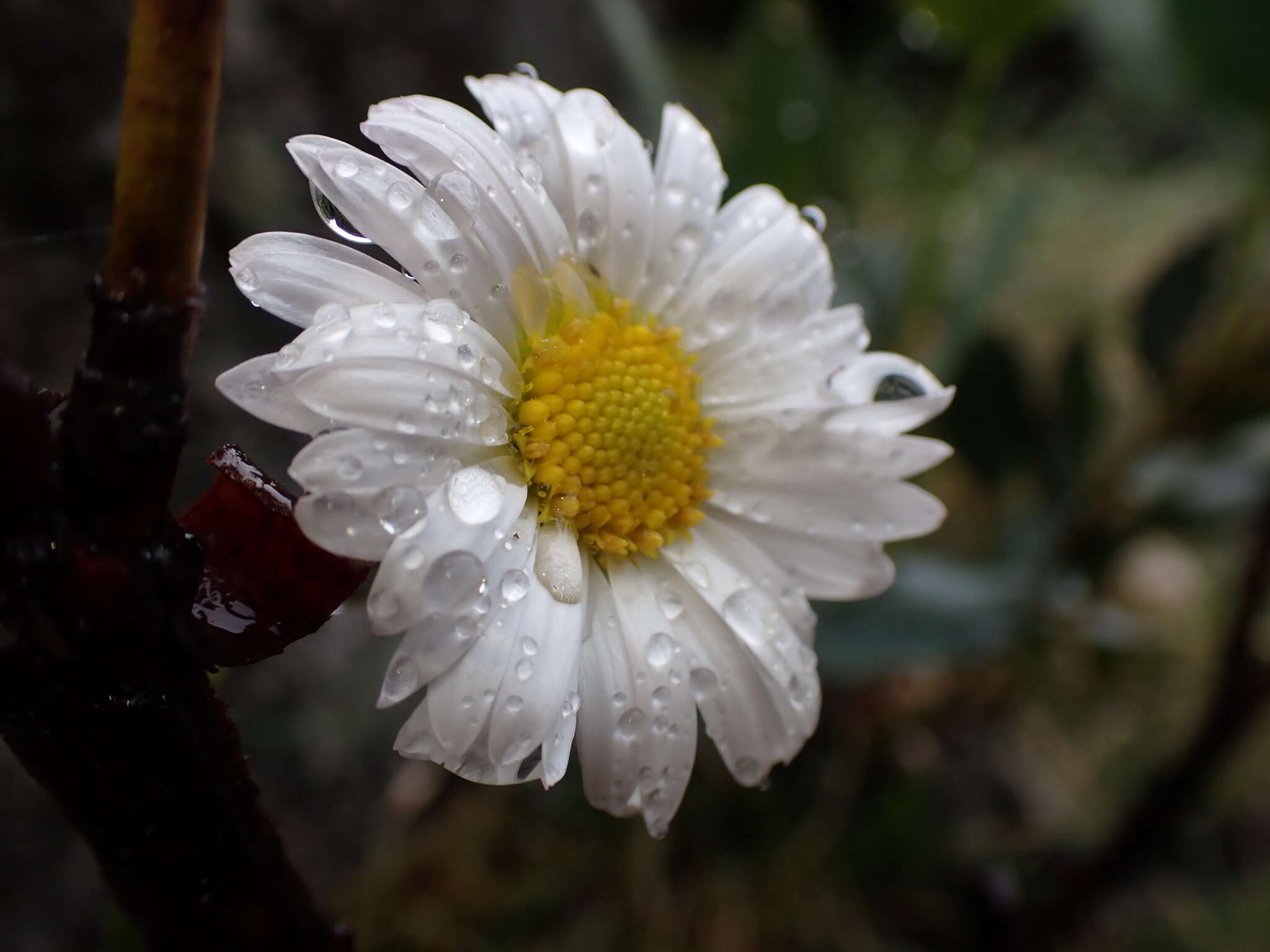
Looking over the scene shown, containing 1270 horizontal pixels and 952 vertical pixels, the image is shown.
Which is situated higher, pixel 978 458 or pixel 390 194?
pixel 390 194

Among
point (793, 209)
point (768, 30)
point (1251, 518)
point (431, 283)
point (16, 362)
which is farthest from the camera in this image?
point (1251, 518)

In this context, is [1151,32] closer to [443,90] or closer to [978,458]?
[978,458]

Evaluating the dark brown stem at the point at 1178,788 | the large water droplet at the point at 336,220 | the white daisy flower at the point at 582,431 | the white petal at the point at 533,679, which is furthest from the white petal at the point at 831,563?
the dark brown stem at the point at 1178,788

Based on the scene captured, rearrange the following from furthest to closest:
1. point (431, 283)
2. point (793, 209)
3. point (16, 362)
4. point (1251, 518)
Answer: point (1251, 518) → point (793, 209) → point (431, 283) → point (16, 362)

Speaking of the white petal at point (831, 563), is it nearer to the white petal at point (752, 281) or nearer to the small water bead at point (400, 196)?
the white petal at point (752, 281)

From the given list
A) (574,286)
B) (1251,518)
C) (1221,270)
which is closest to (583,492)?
(574,286)

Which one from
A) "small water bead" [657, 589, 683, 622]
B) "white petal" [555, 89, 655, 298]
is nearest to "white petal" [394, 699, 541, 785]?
"small water bead" [657, 589, 683, 622]
